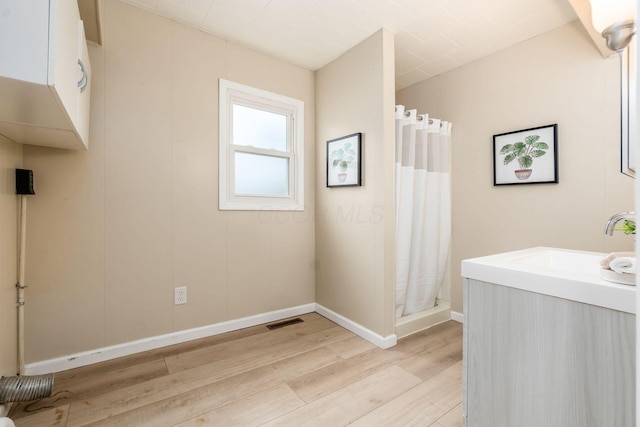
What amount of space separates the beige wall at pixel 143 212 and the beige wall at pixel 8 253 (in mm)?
113

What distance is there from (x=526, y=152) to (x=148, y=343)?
309 cm

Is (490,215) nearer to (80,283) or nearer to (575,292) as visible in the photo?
(575,292)

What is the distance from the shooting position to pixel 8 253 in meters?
1.39

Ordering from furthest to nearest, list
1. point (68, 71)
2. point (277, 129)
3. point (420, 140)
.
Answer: point (277, 129) < point (420, 140) < point (68, 71)

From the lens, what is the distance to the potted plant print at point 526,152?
2035 mm

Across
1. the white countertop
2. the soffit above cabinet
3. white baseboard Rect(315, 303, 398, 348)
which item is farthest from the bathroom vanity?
the soffit above cabinet

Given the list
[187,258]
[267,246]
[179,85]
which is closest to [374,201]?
[267,246]

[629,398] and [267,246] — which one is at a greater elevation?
[267,246]

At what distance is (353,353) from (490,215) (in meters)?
1.59

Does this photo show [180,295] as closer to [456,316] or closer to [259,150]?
[259,150]

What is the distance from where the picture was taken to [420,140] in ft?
7.75

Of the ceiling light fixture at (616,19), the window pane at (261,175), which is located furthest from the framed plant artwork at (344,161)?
the ceiling light fixture at (616,19)

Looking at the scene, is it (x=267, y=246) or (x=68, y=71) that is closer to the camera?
(x=68, y=71)

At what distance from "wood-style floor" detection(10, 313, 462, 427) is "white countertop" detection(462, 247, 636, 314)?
2.67 feet
